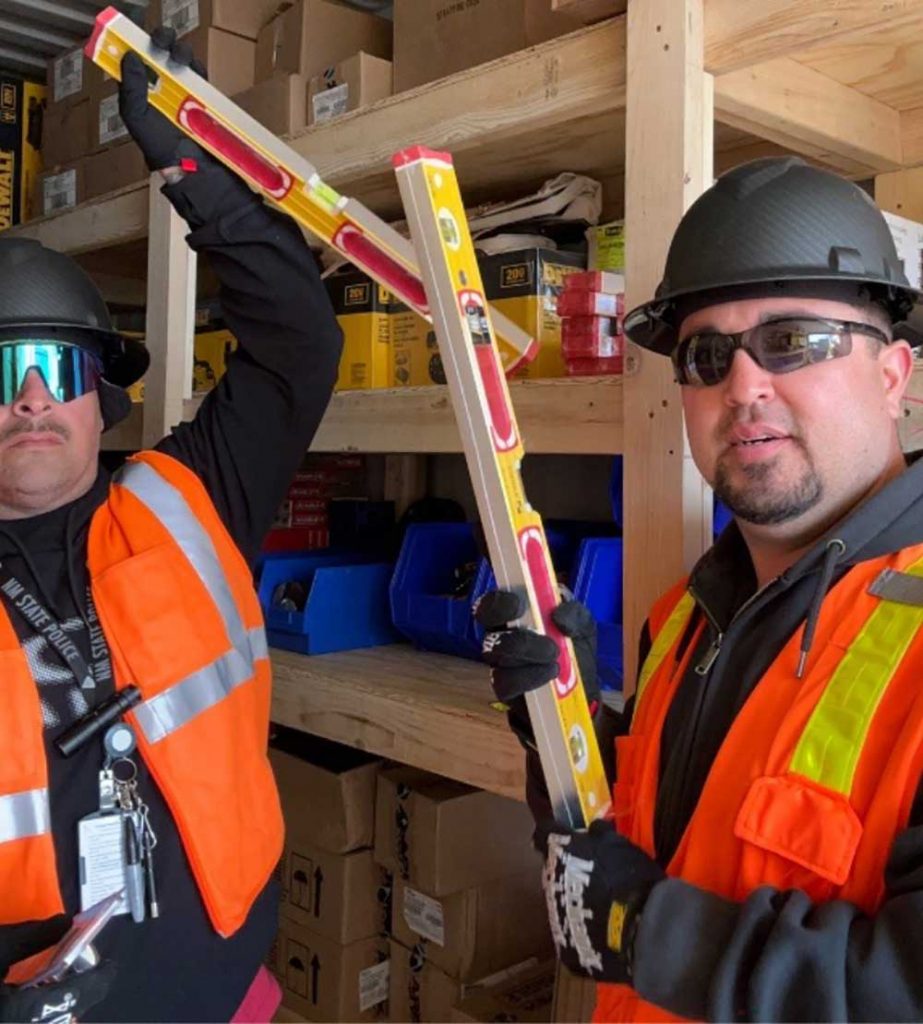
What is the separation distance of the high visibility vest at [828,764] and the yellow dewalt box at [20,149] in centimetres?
270

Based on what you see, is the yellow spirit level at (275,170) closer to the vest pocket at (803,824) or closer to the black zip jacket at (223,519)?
the black zip jacket at (223,519)

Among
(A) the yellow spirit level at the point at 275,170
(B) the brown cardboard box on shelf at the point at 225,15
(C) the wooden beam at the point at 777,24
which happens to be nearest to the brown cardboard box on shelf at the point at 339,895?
(A) the yellow spirit level at the point at 275,170

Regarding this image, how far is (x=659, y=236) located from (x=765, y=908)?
88 centimetres

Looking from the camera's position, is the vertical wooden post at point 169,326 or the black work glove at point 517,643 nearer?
the black work glove at point 517,643

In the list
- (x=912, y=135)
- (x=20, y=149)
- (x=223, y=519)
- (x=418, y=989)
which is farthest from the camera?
(x=20, y=149)

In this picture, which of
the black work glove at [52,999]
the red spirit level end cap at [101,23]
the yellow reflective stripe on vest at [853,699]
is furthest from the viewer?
the red spirit level end cap at [101,23]

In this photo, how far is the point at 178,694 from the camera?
1405 mm

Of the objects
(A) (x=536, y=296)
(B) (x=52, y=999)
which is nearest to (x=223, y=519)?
(A) (x=536, y=296)

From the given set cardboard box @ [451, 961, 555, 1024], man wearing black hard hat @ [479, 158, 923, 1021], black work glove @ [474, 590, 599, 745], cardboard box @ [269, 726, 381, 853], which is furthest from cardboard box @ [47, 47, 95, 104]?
cardboard box @ [451, 961, 555, 1024]

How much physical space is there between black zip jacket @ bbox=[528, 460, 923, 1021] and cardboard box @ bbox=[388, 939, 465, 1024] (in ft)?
4.23

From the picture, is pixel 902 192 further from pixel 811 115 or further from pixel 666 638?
pixel 666 638

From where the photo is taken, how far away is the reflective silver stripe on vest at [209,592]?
1.42m

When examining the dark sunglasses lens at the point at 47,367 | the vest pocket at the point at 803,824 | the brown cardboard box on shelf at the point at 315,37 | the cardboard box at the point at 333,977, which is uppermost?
the brown cardboard box on shelf at the point at 315,37

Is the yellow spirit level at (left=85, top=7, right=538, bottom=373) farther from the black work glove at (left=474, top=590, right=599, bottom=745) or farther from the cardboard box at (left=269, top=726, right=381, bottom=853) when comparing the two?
the cardboard box at (left=269, top=726, right=381, bottom=853)
